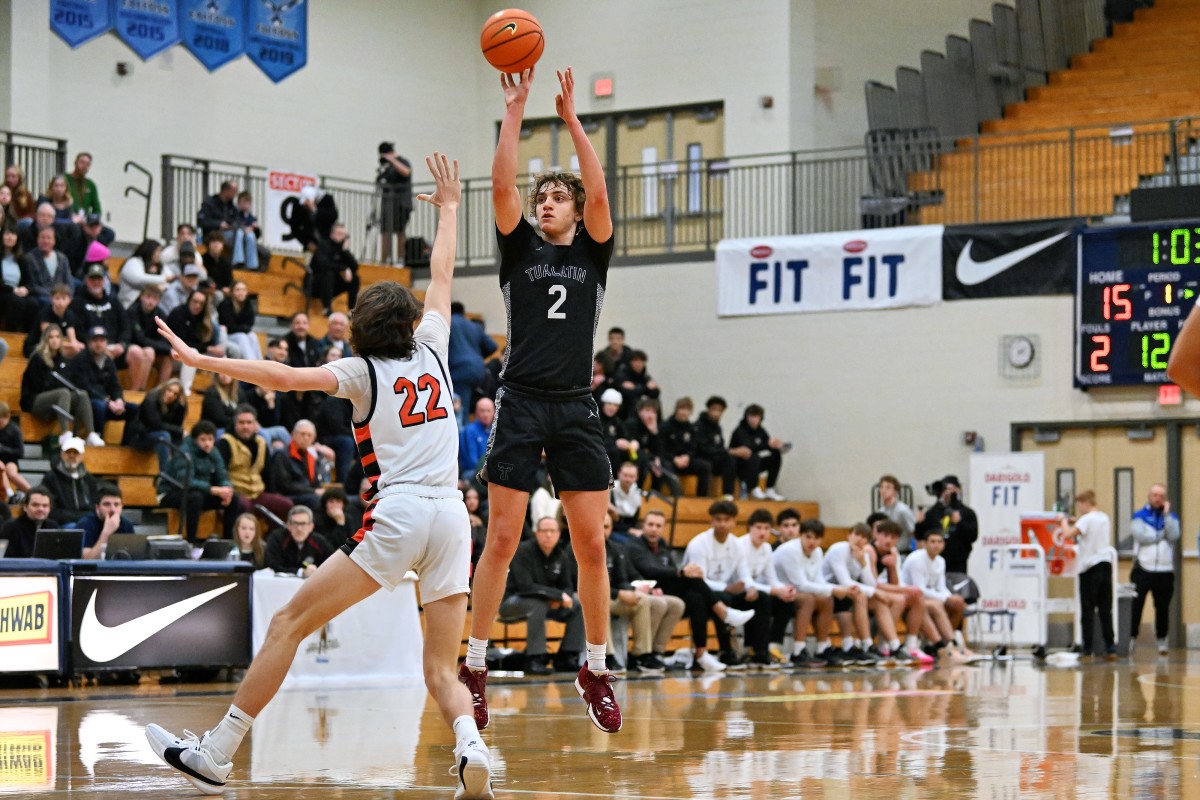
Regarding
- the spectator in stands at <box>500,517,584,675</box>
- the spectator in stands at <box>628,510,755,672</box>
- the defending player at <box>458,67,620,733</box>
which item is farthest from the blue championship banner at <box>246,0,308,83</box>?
the defending player at <box>458,67,620,733</box>

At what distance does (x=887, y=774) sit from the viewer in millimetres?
6410

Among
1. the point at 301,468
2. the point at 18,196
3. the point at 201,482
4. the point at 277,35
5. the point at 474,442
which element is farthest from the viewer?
the point at 277,35

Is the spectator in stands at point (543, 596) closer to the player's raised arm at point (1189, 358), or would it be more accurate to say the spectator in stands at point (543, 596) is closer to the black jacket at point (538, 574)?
the black jacket at point (538, 574)

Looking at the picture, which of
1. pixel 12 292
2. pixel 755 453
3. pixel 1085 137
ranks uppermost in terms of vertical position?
pixel 1085 137

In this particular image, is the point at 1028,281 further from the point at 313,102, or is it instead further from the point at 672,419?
the point at 313,102

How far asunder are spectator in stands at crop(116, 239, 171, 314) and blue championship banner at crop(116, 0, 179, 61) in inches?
214

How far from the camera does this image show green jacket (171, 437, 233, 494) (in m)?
16.3

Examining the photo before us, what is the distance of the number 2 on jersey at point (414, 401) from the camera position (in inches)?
238

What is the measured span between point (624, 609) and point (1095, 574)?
661 centimetres

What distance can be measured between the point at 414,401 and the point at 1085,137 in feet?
62.2

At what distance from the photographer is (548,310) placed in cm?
717

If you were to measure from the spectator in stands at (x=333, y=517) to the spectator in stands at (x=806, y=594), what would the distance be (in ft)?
15.2

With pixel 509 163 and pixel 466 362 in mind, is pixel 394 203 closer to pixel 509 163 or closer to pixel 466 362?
pixel 466 362

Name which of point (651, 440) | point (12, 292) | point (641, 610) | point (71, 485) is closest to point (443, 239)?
point (71, 485)
